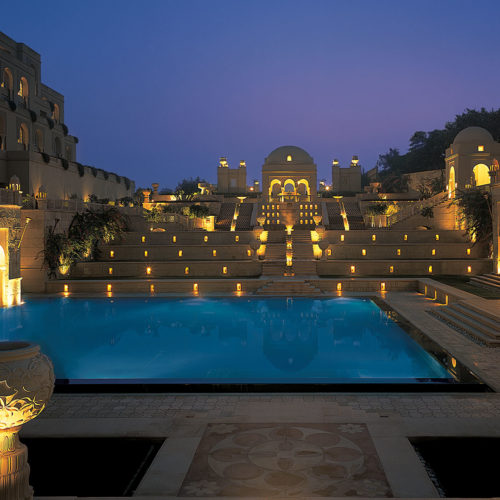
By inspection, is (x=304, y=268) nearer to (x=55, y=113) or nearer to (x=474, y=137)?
(x=474, y=137)

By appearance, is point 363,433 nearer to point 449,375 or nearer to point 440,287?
point 449,375

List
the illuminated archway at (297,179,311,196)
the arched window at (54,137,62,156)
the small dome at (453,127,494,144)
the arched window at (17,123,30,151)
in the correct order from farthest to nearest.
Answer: the illuminated archway at (297,179,311,196)
the arched window at (54,137,62,156)
the arched window at (17,123,30,151)
the small dome at (453,127,494,144)

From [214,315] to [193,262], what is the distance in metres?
6.90

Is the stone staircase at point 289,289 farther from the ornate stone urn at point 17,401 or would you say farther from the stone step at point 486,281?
the ornate stone urn at point 17,401

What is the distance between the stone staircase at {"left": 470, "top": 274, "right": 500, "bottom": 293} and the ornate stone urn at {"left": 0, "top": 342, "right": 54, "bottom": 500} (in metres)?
16.2

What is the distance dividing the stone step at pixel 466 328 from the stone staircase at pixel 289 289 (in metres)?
5.09

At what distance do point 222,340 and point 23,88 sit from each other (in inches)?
1246

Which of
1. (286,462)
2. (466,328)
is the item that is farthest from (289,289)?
(286,462)

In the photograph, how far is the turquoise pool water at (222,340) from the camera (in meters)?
9.11

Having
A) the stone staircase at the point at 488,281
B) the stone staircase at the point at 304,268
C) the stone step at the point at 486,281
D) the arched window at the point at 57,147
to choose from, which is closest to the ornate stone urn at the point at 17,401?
the stone staircase at the point at 488,281

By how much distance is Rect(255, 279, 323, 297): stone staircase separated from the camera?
1806 cm

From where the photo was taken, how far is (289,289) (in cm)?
1828

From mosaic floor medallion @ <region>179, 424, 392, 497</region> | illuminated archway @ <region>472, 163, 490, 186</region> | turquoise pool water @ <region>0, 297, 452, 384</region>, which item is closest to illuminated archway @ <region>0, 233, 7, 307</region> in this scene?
turquoise pool water @ <region>0, 297, 452, 384</region>

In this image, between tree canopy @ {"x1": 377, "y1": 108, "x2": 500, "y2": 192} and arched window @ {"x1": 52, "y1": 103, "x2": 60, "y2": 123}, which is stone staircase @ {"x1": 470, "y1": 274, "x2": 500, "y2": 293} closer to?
tree canopy @ {"x1": 377, "y1": 108, "x2": 500, "y2": 192}
